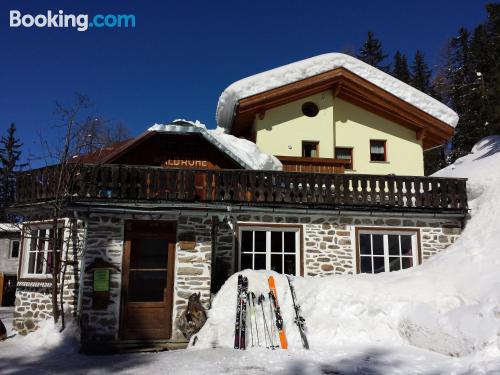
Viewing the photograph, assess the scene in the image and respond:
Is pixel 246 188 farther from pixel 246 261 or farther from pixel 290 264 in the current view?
pixel 290 264

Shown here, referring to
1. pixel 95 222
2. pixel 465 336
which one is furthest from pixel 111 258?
pixel 465 336

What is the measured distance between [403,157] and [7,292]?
2044cm

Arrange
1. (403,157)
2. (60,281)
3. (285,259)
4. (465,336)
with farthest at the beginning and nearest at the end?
(403,157)
(285,259)
(60,281)
(465,336)

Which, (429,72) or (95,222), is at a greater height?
(429,72)

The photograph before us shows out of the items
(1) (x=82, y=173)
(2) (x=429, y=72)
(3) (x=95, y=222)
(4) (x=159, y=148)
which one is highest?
(2) (x=429, y=72)

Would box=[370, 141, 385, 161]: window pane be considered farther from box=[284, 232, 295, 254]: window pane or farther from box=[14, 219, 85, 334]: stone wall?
box=[14, 219, 85, 334]: stone wall

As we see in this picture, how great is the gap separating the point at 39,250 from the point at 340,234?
8434 millimetres

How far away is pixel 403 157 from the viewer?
1695 centimetres

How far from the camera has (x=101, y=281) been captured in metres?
10.0

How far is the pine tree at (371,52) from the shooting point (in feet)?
124

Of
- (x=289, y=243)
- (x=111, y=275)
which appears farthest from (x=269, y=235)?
(x=111, y=275)

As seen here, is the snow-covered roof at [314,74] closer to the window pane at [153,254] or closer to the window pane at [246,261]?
the window pane at [153,254]

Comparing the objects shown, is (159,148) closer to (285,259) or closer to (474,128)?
(285,259)

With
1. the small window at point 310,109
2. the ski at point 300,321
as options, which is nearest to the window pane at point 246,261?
the ski at point 300,321
